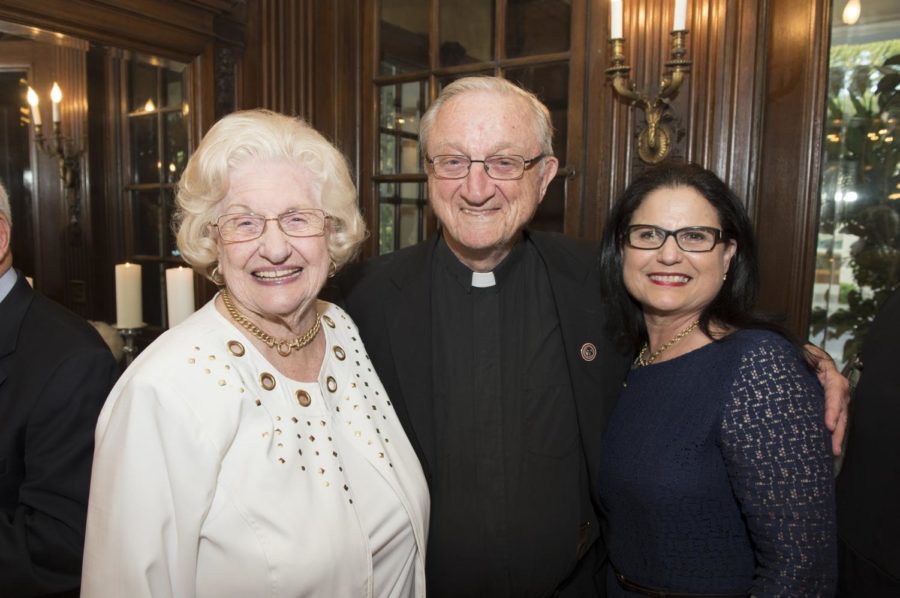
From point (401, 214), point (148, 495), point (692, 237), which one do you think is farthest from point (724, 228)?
point (401, 214)

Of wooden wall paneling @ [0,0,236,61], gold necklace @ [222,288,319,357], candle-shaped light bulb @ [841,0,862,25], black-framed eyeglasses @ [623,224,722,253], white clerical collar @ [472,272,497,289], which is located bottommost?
gold necklace @ [222,288,319,357]

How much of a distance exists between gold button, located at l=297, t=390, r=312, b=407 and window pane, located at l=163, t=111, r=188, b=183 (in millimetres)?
2661

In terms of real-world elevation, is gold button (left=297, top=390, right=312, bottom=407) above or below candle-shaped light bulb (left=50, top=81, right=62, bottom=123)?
below

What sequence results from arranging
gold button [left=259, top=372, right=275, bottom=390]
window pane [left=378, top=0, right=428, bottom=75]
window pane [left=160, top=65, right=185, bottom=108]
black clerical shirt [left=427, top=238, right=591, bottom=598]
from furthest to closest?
window pane [left=160, top=65, right=185, bottom=108] → window pane [left=378, top=0, right=428, bottom=75] → black clerical shirt [left=427, top=238, right=591, bottom=598] → gold button [left=259, top=372, right=275, bottom=390]

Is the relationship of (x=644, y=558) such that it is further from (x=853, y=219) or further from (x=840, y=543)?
(x=853, y=219)

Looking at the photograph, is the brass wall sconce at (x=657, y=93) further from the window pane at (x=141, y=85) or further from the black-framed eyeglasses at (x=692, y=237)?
the window pane at (x=141, y=85)

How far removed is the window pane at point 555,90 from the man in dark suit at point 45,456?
81.5 inches

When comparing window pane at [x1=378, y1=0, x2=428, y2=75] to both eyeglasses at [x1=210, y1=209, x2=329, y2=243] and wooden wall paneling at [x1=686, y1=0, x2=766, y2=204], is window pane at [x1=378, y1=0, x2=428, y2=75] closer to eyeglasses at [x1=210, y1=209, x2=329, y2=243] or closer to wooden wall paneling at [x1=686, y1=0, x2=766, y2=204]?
wooden wall paneling at [x1=686, y1=0, x2=766, y2=204]

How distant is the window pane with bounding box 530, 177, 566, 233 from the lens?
2.94m

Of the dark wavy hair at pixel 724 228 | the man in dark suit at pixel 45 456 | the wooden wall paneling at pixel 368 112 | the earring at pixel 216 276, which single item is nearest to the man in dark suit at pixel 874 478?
the dark wavy hair at pixel 724 228

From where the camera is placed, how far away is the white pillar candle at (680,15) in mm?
2367

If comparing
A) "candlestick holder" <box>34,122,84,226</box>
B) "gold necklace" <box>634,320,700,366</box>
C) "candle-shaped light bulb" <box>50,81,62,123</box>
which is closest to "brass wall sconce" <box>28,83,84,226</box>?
"candlestick holder" <box>34,122,84,226</box>

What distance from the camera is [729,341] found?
156cm

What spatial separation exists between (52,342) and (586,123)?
7.05 feet
